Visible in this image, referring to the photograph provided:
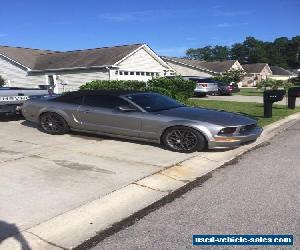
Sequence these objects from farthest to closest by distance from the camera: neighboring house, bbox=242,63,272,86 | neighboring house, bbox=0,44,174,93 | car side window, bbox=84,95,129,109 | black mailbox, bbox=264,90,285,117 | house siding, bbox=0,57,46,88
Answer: neighboring house, bbox=242,63,272,86 < house siding, bbox=0,57,46,88 < neighboring house, bbox=0,44,174,93 < black mailbox, bbox=264,90,285,117 < car side window, bbox=84,95,129,109

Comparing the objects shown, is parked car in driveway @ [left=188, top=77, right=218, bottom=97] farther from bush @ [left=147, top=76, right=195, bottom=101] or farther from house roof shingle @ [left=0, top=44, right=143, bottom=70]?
bush @ [left=147, top=76, right=195, bottom=101]

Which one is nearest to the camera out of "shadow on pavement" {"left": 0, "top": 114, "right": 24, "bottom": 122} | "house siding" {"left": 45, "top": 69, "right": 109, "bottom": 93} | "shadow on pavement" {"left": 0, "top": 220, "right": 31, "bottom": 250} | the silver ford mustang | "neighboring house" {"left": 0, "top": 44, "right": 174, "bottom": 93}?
"shadow on pavement" {"left": 0, "top": 220, "right": 31, "bottom": 250}

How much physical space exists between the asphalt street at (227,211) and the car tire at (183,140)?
1.04m

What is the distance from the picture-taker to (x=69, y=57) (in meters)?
31.8

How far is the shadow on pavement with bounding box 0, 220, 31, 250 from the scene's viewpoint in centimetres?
403

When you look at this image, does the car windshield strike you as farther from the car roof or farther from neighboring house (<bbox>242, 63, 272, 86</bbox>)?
neighboring house (<bbox>242, 63, 272, 86</bbox>)

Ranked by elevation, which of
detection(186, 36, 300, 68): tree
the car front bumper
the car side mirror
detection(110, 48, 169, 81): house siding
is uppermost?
detection(186, 36, 300, 68): tree

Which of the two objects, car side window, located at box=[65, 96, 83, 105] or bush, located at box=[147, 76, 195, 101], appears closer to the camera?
car side window, located at box=[65, 96, 83, 105]

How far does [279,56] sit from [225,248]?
14232 centimetres

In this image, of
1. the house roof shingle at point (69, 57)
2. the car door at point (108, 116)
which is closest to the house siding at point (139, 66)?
the house roof shingle at point (69, 57)

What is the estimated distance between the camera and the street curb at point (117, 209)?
4.19 m

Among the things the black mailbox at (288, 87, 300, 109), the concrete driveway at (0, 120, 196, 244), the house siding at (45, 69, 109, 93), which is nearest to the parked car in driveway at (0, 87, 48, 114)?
the concrete driveway at (0, 120, 196, 244)

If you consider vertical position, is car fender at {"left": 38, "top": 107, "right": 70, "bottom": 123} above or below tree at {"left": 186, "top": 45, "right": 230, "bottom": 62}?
below

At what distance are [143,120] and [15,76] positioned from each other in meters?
26.0
